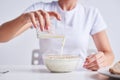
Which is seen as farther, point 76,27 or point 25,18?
point 76,27

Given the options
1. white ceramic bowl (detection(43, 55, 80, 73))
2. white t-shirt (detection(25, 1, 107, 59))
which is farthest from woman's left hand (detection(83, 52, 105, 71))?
white t-shirt (detection(25, 1, 107, 59))

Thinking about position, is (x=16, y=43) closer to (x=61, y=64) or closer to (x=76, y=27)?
(x=76, y=27)

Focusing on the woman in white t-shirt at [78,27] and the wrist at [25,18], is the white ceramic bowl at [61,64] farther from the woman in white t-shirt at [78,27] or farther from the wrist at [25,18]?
the woman in white t-shirt at [78,27]

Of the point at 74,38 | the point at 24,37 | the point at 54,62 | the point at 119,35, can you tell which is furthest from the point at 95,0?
the point at 54,62

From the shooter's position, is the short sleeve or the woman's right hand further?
the short sleeve

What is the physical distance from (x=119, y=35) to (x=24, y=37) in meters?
0.81

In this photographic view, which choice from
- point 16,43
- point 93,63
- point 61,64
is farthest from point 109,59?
point 16,43

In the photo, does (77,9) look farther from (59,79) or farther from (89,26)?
(59,79)

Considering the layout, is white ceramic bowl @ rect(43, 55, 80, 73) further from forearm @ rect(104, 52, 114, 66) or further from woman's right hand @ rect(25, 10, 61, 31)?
forearm @ rect(104, 52, 114, 66)

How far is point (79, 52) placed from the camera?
1.45 meters

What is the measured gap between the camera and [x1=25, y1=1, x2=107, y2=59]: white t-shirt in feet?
4.71

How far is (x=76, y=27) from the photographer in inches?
57.4

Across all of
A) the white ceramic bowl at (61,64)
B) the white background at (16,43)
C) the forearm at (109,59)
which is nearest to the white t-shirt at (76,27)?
the forearm at (109,59)

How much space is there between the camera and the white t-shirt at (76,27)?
144 cm
